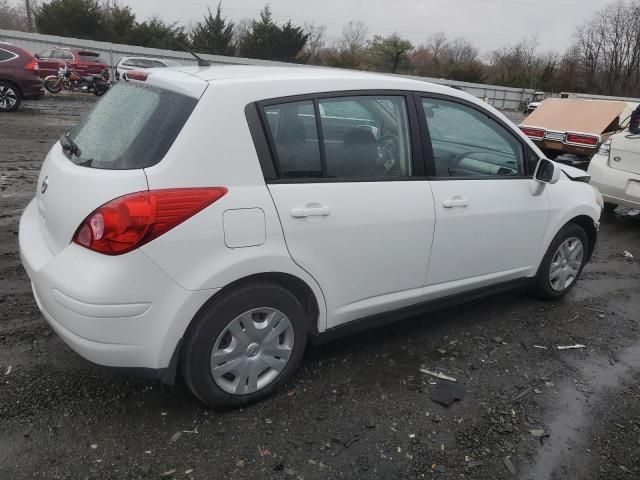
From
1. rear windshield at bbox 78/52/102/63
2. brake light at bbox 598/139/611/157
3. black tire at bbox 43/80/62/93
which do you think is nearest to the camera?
brake light at bbox 598/139/611/157

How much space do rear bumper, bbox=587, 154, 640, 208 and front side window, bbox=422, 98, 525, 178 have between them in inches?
143

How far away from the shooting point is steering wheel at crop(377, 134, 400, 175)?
2.97m

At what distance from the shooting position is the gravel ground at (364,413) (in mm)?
2365

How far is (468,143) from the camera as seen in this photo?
3.49 metres

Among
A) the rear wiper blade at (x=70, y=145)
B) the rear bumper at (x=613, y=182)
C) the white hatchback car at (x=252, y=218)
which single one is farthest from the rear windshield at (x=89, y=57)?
the white hatchback car at (x=252, y=218)

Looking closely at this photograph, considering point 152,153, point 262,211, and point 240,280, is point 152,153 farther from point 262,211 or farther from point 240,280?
point 240,280

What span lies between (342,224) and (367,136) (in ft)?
1.93

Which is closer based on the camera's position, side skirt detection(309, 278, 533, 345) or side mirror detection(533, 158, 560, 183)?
side skirt detection(309, 278, 533, 345)

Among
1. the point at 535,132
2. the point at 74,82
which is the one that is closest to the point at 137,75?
the point at 535,132

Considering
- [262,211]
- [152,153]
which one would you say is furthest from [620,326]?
[152,153]

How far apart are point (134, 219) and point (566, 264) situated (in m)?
3.50

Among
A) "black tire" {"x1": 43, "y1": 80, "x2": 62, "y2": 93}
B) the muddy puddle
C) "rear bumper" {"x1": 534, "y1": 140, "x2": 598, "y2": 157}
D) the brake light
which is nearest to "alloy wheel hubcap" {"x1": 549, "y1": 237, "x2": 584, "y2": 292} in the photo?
the muddy puddle

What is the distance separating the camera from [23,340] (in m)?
3.15

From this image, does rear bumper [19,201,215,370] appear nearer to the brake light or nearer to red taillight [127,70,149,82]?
red taillight [127,70,149,82]
